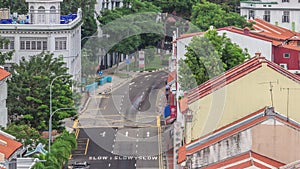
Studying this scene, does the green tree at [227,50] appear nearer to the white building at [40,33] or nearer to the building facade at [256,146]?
the white building at [40,33]

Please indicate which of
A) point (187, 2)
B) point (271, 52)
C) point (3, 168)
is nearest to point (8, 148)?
point (3, 168)

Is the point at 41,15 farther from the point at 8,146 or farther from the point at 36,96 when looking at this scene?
the point at 8,146

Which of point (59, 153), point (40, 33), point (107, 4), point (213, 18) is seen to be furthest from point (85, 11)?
point (59, 153)

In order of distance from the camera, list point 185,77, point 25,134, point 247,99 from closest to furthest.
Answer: point 247,99 → point 25,134 → point 185,77

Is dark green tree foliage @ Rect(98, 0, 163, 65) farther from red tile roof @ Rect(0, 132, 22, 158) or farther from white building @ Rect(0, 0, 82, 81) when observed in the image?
red tile roof @ Rect(0, 132, 22, 158)

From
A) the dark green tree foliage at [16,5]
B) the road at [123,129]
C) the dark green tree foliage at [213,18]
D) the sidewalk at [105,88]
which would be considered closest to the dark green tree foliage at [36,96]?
the road at [123,129]

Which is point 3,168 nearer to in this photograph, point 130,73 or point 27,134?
point 27,134
